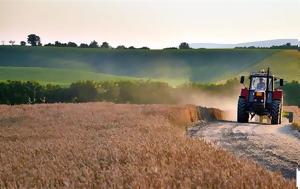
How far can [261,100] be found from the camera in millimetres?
32625

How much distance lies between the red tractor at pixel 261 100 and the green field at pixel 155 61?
85898mm

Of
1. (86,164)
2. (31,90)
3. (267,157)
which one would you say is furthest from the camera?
(31,90)

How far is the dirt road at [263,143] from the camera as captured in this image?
15.8 metres

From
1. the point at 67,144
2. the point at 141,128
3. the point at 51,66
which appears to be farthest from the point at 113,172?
the point at 51,66

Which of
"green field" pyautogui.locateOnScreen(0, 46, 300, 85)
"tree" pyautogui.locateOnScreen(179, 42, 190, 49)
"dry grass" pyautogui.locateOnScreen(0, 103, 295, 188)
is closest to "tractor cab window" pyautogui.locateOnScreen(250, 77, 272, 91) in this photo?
"dry grass" pyautogui.locateOnScreen(0, 103, 295, 188)

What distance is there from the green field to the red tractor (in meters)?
85.9

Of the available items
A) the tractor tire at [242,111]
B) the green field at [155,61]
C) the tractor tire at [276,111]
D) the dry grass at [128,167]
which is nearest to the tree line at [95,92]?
the tractor tire at [242,111]

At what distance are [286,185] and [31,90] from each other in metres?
67.8

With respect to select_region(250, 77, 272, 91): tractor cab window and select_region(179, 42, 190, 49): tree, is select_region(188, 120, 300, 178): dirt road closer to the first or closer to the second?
select_region(250, 77, 272, 91): tractor cab window

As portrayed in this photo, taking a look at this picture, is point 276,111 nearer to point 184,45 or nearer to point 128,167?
point 128,167

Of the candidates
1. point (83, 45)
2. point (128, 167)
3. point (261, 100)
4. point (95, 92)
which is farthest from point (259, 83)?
point (83, 45)

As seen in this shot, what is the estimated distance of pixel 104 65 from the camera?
453 feet

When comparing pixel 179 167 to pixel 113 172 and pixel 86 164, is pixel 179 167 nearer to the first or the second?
pixel 113 172

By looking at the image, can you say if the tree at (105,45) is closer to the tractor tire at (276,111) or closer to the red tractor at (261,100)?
the red tractor at (261,100)
